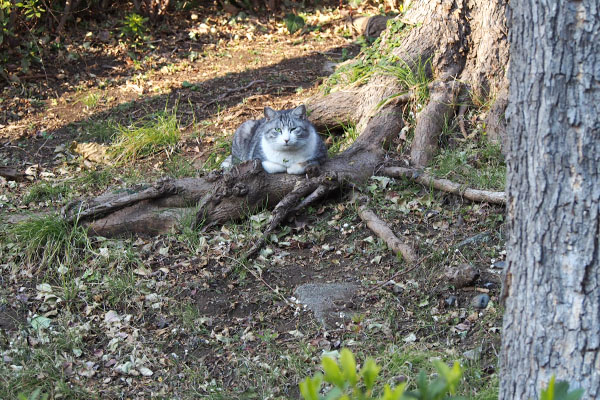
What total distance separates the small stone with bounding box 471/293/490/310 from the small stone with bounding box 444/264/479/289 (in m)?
0.11

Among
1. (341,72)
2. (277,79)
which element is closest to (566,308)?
(341,72)

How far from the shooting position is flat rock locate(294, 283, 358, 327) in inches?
150

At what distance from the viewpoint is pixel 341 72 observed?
6.42 meters

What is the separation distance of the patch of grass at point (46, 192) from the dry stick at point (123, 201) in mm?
892

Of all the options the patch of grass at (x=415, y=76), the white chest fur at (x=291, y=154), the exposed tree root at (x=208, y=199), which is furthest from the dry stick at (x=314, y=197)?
the patch of grass at (x=415, y=76)

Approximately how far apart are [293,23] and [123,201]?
16.5 ft

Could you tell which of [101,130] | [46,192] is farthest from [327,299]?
[101,130]

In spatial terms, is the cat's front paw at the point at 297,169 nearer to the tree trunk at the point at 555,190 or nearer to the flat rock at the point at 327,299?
the flat rock at the point at 327,299

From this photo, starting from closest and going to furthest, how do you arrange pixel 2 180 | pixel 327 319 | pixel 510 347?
1. pixel 510 347
2. pixel 327 319
3. pixel 2 180

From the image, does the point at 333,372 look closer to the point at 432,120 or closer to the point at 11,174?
the point at 432,120

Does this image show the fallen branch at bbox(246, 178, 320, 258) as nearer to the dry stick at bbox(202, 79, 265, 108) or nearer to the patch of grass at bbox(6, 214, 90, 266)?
the patch of grass at bbox(6, 214, 90, 266)

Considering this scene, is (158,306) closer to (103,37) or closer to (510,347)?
(510,347)

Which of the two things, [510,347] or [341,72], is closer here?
[510,347]

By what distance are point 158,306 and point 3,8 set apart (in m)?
5.08
